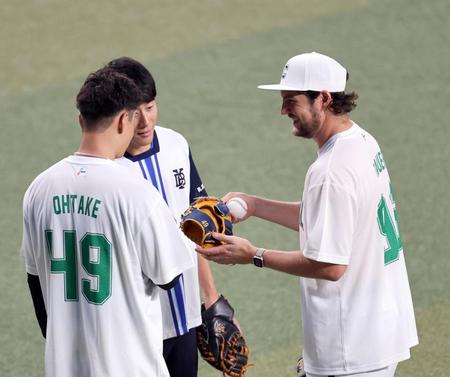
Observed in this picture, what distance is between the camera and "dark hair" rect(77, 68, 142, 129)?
12.1ft

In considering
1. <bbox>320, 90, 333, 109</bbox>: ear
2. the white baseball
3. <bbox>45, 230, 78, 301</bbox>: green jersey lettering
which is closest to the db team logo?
the white baseball

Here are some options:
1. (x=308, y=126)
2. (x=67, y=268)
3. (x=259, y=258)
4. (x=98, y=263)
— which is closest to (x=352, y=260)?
(x=259, y=258)

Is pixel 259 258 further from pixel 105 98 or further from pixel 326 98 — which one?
pixel 105 98

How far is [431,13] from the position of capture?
11.2m

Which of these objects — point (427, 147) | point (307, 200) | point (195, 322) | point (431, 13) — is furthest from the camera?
point (431, 13)

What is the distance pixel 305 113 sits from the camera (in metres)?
4.17

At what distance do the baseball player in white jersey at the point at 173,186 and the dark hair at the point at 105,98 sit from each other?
2.00 ft

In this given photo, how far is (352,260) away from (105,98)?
4.02ft

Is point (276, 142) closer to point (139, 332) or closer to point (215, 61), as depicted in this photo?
point (215, 61)

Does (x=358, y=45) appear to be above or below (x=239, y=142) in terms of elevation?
above

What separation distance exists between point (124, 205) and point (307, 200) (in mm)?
814

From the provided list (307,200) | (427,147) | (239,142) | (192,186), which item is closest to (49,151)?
(239,142)

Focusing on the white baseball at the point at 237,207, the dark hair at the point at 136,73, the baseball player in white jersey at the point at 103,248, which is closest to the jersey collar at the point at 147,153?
the dark hair at the point at 136,73

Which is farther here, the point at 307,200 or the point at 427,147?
the point at 427,147
